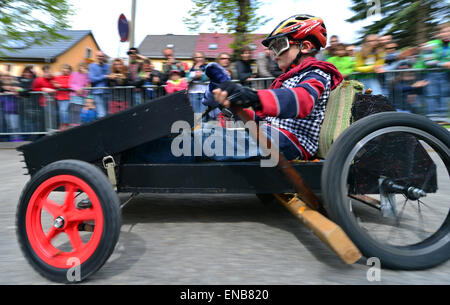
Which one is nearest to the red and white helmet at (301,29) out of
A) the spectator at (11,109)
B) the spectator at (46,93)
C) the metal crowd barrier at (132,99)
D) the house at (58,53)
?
the metal crowd barrier at (132,99)

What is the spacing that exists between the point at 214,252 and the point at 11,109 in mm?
7835

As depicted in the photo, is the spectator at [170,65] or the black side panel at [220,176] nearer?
the black side panel at [220,176]

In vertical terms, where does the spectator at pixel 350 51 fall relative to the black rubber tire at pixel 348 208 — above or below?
above

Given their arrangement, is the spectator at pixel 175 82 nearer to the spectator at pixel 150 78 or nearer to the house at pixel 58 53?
the spectator at pixel 150 78

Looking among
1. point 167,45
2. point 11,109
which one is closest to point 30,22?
point 11,109

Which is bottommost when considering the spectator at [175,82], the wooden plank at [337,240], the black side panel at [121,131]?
the wooden plank at [337,240]

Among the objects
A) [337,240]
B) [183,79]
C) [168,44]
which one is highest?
[168,44]

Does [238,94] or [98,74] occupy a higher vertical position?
[98,74]

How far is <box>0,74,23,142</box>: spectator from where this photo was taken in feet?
27.2

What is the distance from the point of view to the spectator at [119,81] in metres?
7.57

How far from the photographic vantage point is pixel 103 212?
1888 mm

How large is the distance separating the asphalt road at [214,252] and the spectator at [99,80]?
458 centimetres

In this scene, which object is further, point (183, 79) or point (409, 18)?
point (409, 18)

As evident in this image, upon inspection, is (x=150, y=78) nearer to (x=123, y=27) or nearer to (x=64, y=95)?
(x=123, y=27)
